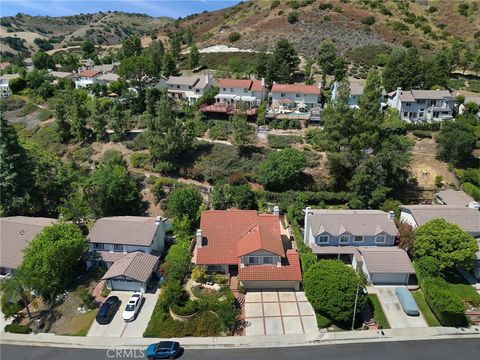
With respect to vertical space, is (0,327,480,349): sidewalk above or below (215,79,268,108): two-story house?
below

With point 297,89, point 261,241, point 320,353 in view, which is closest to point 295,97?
point 297,89

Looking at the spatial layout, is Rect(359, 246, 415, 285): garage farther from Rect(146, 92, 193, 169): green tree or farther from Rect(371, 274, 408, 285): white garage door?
Rect(146, 92, 193, 169): green tree

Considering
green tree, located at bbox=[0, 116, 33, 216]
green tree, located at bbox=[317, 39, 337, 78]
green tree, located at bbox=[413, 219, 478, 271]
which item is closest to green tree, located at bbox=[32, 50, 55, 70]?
green tree, located at bbox=[0, 116, 33, 216]

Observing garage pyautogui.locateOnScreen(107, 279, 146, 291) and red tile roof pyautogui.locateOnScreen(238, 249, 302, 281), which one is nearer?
red tile roof pyautogui.locateOnScreen(238, 249, 302, 281)

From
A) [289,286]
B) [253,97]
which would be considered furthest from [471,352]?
[253,97]

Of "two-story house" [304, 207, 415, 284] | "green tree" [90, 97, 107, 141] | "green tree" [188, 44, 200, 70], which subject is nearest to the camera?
"two-story house" [304, 207, 415, 284]

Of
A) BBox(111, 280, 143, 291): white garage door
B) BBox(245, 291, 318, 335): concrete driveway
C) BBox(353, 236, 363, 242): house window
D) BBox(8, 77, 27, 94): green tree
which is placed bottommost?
BBox(245, 291, 318, 335): concrete driveway

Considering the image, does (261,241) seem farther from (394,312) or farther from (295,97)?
(295,97)

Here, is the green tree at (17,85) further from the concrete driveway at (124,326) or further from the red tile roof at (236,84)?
the concrete driveway at (124,326)
